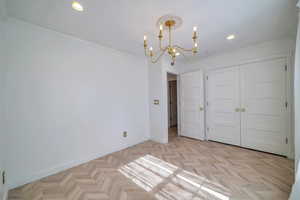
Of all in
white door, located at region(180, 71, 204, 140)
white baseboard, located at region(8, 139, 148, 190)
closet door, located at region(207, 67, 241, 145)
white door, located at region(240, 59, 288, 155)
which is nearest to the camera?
white baseboard, located at region(8, 139, 148, 190)

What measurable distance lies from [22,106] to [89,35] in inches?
62.5

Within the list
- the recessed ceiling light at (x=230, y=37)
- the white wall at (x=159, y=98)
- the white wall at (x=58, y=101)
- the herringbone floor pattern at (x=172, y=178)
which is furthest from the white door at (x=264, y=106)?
the white wall at (x=58, y=101)

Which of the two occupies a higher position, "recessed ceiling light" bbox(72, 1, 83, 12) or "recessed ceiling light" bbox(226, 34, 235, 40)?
"recessed ceiling light" bbox(226, 34, 235, 40)

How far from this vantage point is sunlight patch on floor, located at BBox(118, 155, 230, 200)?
1546 millimetres

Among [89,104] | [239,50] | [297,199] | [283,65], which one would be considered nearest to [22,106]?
[89,104]

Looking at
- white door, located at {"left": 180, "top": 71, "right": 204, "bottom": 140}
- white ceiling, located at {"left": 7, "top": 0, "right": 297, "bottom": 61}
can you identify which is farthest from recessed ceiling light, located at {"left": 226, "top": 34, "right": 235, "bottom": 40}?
white door, located at {"left": 180, "top": 71, "right": 204, "bottom": 140}

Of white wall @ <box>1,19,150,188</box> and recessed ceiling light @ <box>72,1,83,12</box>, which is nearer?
recessed ceiling light @ <box>72,1,83,12</box>

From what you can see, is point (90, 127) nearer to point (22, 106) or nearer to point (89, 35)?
point (22, 106)

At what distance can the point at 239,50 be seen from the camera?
295cm

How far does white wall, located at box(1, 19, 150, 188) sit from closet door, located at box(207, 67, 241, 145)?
244cm

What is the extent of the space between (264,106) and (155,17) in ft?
9.92

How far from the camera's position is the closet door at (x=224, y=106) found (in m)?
3.06

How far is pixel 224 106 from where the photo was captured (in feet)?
10.6

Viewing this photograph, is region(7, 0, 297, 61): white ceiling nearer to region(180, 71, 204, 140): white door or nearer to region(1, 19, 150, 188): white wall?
region(1, 19, 150, 188): white wall
